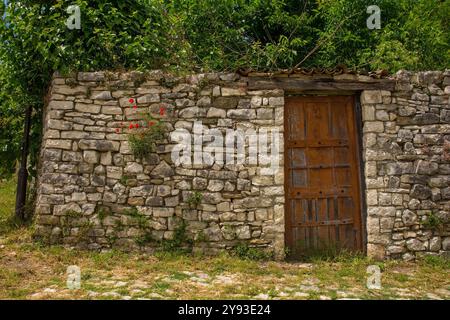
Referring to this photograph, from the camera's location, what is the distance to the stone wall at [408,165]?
517 cm

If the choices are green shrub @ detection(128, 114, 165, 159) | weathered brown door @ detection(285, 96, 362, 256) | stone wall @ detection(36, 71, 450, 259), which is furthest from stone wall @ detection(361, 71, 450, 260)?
green shrub @ detection(128, 114, 165, 159)

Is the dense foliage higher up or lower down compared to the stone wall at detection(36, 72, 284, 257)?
higher up

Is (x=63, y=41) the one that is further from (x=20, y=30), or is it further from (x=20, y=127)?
(x=20, y=127)

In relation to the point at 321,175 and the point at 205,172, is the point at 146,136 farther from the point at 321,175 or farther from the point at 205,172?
the point at 321,175

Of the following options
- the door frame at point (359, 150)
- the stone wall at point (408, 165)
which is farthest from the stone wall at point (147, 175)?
the stone wall at point (408, 165)

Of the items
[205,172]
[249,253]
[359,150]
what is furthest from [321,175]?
[205,172]

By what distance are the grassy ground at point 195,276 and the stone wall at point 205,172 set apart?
0.89 feet

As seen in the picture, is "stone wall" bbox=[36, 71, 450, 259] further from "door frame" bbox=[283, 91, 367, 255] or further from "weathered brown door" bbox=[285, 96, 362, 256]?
"weathered brown door" bbox=[285, 96, 362, 256]

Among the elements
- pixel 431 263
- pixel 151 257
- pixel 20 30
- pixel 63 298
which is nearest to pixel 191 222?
pixel 151 257

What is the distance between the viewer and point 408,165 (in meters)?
5.27

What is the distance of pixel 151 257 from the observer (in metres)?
5.00

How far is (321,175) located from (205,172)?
63.3 inches

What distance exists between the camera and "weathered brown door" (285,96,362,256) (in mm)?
5320

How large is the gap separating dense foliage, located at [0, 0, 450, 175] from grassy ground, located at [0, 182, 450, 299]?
2.42 metres
